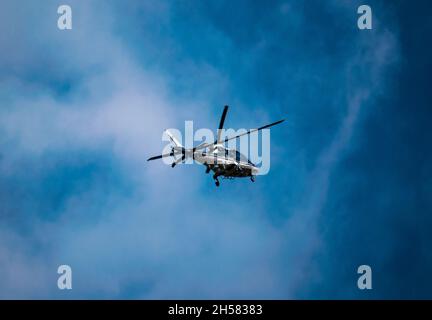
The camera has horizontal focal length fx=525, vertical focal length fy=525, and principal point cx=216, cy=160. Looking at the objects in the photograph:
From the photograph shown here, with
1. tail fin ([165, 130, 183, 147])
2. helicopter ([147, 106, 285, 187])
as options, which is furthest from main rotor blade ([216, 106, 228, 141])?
tail fin ([165, 130, 183, 147])

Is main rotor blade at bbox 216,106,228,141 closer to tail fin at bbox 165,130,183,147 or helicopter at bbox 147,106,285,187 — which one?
helicopter at bbox 147,106,285,187

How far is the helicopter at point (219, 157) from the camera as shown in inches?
3237

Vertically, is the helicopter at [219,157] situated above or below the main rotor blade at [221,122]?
below

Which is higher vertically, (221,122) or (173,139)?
(173,139)

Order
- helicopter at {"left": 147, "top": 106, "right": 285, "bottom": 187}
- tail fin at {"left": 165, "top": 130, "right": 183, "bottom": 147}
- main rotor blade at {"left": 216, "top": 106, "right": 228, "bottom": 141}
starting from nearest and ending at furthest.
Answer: main rotor blade at {"left": 216, "top": 106, "right": 228, "bottom": 141}, helicopter at {"left": 147, "top": 106, "right": 285, "bottom": 187}, tail fin at {"left": 165, "top": 130, "right": 183, "bottom": 147}

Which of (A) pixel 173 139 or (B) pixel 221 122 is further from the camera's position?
(A) pixel 173 139

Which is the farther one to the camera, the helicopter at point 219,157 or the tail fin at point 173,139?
the tail fin at point 173,139

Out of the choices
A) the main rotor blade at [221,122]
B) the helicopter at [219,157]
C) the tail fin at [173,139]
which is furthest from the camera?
the tail fin at [173,139]

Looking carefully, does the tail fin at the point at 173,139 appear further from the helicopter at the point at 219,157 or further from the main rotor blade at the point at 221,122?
the main rotor blade at the point at 221,122

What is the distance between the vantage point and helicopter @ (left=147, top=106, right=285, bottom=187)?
82231 mm

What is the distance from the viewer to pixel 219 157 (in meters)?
86.8

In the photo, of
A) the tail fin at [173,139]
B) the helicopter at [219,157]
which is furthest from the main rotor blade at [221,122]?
the tail fin at [173,139]
